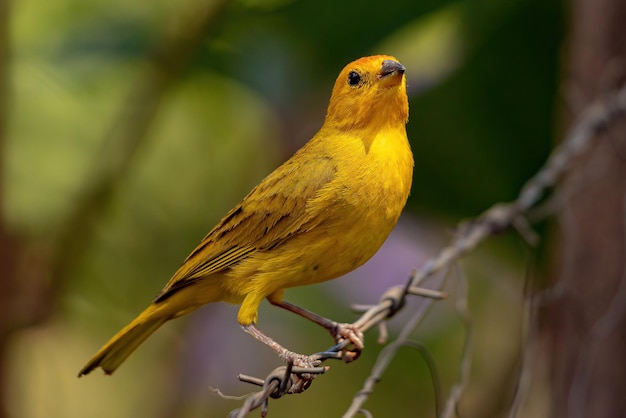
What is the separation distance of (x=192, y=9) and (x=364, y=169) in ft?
6.65

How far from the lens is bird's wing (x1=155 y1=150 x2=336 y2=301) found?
2.14m

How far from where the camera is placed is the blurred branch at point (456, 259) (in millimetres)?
1862

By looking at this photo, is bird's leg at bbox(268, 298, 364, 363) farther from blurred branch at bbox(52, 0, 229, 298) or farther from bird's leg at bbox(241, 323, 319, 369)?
blurred branch at bbox(52, 0, 229, 298)

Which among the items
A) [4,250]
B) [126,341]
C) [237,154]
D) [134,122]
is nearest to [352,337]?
[126,341]

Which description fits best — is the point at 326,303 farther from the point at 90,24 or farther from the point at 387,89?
the point at 387,89

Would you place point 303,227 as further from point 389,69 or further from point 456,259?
point 456,259

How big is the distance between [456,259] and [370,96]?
615 mm

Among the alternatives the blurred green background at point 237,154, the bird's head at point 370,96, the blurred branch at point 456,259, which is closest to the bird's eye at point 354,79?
the bird's head at point 370,96

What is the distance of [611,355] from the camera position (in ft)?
11.5

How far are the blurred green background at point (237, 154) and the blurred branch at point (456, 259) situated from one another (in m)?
0.74

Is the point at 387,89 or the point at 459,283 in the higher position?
the point at 387,89

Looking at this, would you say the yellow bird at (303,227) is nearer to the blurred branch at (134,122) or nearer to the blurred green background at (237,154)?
the blurred branch at (134,122)

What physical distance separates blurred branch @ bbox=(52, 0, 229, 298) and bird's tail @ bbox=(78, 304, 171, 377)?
1154 millimetres

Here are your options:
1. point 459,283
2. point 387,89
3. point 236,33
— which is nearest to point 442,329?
point 236,33
